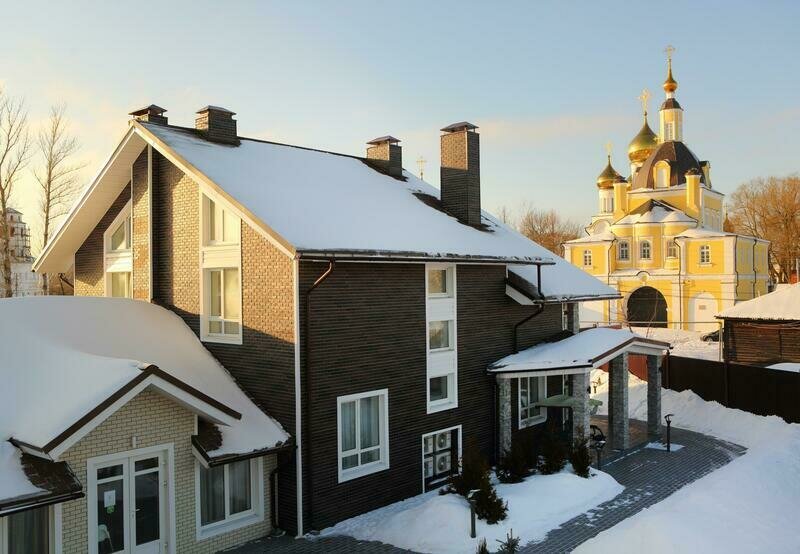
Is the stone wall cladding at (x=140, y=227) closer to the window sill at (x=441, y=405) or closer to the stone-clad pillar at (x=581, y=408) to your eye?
the window sill at (x=441, y=405)

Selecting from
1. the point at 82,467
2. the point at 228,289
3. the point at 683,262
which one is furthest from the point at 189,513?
the point at 683,262

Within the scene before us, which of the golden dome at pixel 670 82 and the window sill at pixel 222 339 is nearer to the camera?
the window sill at pixel 222 339

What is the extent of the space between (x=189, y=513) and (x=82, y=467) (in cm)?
205

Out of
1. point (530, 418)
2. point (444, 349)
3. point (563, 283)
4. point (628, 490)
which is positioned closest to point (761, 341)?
point (563, 283)

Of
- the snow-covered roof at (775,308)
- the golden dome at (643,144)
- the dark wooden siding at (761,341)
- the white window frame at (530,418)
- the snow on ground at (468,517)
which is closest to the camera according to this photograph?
the snow on ground at (468,517)

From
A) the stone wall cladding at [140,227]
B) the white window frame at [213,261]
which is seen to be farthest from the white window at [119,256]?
the white window frame at [213,261]

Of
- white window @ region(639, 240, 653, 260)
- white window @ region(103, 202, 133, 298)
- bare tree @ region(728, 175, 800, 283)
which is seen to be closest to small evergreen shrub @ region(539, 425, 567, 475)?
white window @ region(103, 202, 133, 298)

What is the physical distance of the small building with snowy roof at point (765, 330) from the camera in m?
24.7

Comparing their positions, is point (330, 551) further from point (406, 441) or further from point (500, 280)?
point (500, 280)

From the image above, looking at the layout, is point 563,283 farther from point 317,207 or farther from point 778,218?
point 778,218

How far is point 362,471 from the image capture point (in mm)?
13203

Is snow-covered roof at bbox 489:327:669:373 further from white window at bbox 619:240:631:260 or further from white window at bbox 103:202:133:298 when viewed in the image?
white window at bbox 619:240:631:260

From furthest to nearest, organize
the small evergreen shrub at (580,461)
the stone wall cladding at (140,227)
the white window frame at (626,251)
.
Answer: the white window frame at (626,251) < the stone wall cladding at (140,227) < the small evergreen shrub at (580,461)

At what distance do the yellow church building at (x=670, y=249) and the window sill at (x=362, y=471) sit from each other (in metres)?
36.3
